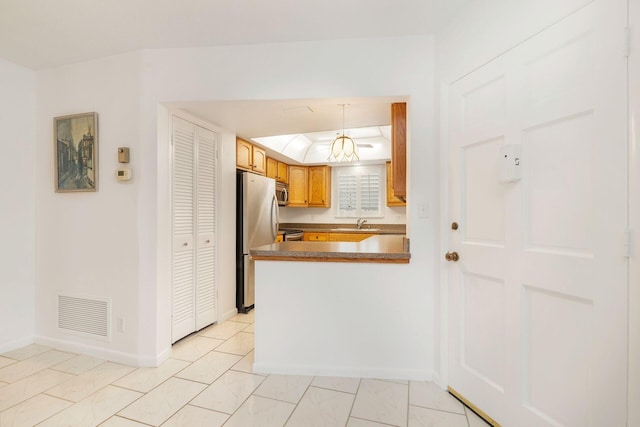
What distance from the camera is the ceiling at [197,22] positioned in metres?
1.83

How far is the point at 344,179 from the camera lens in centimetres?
600

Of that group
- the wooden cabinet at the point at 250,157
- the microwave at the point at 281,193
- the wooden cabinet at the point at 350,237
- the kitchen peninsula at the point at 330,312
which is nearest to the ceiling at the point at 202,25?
the wooden cabinet at the point at 250,157

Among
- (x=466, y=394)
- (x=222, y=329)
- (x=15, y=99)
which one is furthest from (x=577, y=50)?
(x=15, y=99)

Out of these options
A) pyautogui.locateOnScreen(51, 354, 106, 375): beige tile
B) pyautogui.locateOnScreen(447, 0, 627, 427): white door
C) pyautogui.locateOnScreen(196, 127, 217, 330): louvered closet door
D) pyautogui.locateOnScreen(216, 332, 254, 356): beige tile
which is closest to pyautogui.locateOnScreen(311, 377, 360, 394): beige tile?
pyautogui.locateOnScreen(447, 0, 627, 427): white door

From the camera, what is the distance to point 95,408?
5.91 feet

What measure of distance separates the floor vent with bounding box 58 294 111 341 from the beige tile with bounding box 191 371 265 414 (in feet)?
3.48

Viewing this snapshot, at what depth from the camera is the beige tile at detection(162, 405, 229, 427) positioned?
166 centimetres

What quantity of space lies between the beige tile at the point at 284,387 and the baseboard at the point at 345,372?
0.14 feet

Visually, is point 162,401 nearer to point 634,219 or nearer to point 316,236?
point 634,219

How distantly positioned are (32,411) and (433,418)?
2.27 meters

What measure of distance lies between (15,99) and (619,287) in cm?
411

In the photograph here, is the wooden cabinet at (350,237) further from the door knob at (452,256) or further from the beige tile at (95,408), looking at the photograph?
the beige tile at (95,408)

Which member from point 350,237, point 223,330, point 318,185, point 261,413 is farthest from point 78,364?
point 318,185

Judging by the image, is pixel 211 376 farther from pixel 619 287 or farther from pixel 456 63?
pixel 456 63
